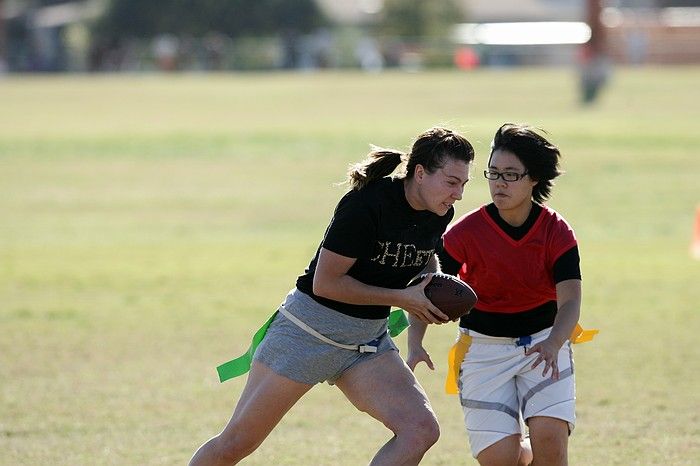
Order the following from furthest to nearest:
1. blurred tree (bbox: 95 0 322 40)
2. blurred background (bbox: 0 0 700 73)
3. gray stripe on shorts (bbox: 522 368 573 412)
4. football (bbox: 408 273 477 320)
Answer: blurred tree (bbox: 95 0 322 40) < blurred background (bbox: 0 0 700 73) < gray stripe on shorts (bbox: 522 368 573 412) < football (bbox: 408 273 477 320)

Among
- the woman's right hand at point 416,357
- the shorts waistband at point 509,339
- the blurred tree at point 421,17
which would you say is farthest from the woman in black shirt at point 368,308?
the blurred tree at point 421,17

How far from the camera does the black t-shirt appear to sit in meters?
5.70

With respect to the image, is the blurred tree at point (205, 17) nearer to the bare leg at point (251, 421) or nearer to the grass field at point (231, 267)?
the grass field at point (231, 267)

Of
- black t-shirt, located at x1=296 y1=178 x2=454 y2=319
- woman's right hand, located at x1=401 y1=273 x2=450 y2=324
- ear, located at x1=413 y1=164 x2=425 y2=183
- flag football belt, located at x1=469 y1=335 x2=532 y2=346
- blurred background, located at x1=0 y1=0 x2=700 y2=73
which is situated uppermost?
ear, located at x1=413 y1=164 x2=425 y2=183

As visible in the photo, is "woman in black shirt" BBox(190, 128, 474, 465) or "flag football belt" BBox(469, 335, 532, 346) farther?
"flag football belt" BBox(469, 335, 532, 346)

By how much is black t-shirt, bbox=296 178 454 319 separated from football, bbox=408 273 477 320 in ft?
0.52

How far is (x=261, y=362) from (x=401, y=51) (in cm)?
8139

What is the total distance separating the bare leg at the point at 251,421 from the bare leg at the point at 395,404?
0.91ft

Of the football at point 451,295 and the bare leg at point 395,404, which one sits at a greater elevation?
the football at point 451,295

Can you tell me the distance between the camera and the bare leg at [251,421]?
5816 mm

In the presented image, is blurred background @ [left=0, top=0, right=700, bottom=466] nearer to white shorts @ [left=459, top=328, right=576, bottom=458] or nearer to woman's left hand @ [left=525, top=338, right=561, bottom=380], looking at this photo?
white shorts @ [left=459, top=328, right=576, bottom=458]

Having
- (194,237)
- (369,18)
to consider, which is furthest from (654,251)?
(369,18)

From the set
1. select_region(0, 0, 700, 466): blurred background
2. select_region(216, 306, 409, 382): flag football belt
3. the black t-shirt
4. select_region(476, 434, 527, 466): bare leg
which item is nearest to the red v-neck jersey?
the black t-shirt

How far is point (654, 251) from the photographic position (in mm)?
17422
